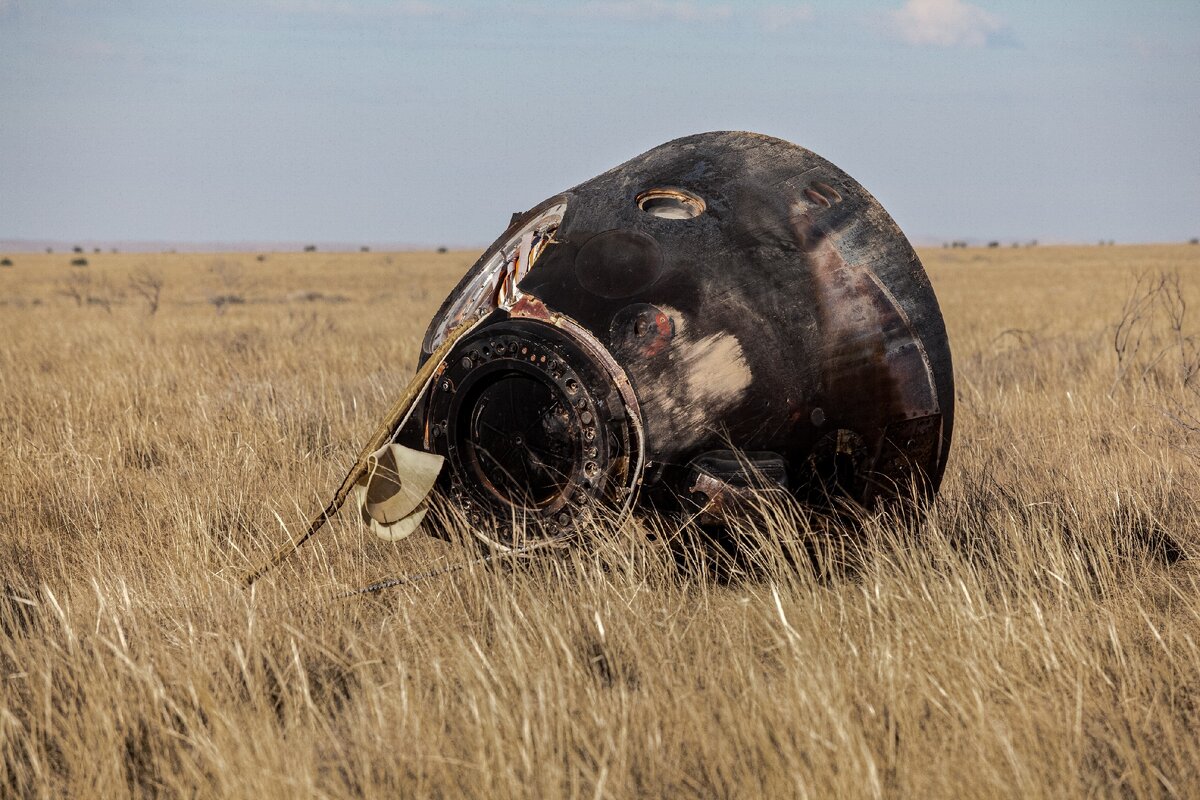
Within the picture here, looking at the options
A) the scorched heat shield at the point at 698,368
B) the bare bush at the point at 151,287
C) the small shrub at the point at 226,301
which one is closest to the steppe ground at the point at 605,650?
the scorched heat shield at the point at 698,368

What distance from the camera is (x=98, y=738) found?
2.60m

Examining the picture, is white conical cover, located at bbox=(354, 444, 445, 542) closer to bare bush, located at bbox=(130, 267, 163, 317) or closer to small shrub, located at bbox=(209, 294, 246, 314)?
bare bush, located at bbox=(130, 267, 163, 317)

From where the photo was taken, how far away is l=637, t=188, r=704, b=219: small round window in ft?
12.2

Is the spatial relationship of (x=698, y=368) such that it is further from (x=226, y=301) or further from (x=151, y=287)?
(x=226, y=301)

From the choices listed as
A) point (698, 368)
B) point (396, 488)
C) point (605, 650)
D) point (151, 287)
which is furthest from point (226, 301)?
point (605, 650)

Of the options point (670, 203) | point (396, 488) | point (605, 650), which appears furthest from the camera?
point (670, 203)

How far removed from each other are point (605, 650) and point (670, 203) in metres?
1.61

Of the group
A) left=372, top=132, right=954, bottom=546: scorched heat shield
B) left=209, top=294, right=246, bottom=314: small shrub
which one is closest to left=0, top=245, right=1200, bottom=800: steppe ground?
left=372, top=132, right=954, bottom=546: scorched heat shield

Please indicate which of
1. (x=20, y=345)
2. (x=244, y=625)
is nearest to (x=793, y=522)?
(x=244, y=625)

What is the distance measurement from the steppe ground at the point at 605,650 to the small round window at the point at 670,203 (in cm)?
109

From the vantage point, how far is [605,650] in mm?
2982

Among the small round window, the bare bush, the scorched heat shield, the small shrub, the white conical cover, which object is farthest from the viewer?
the small shrub

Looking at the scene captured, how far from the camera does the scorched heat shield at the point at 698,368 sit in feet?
10.9

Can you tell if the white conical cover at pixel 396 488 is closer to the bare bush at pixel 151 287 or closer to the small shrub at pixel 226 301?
the bare bush at pixel 151 287
